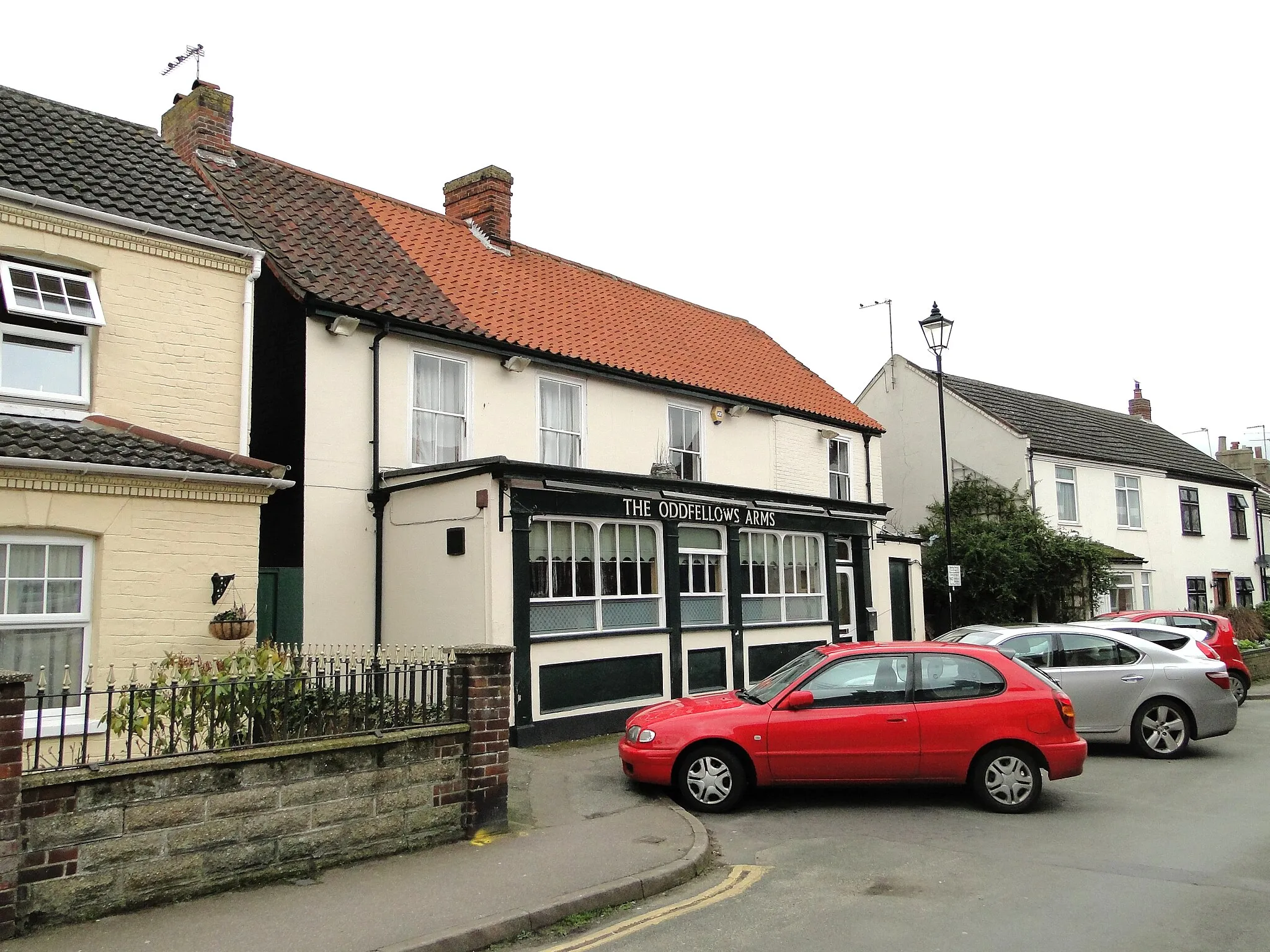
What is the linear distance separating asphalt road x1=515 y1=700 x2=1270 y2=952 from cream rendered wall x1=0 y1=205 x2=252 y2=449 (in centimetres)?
703

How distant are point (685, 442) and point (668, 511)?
156 inches

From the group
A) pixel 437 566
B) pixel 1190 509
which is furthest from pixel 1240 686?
pixel 1190 509

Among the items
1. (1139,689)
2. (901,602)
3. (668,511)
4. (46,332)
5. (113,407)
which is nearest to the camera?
(46,332)

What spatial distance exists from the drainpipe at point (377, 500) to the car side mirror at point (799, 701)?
21.7 feet

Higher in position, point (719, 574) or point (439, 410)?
point (439, 410)

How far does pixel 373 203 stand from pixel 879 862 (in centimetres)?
1504

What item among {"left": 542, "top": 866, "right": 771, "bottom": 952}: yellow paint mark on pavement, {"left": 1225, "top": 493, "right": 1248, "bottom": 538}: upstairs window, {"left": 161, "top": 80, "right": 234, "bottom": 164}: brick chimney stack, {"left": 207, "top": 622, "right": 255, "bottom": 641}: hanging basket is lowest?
{"left": 542, "top": 866, "right": 771, "bottom": 952}: yellow paint mark on pavement

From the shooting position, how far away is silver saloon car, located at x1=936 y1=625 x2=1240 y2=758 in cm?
1205

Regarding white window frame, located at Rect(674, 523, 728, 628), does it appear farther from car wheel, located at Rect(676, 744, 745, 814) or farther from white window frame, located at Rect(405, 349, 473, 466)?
car wheel, located at Rect(676, 744, 745, 814)

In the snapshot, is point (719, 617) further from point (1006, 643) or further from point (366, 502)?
point (366, 502)

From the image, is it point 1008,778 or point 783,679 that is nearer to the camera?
point 1008,778

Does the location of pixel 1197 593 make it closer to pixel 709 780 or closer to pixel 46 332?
pixel 709 780

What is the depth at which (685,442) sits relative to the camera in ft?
61.8

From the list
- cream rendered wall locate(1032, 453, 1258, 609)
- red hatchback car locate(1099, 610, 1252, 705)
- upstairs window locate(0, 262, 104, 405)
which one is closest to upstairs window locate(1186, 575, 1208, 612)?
cream rendered wall locate(1032, 453, 1258, 609)
